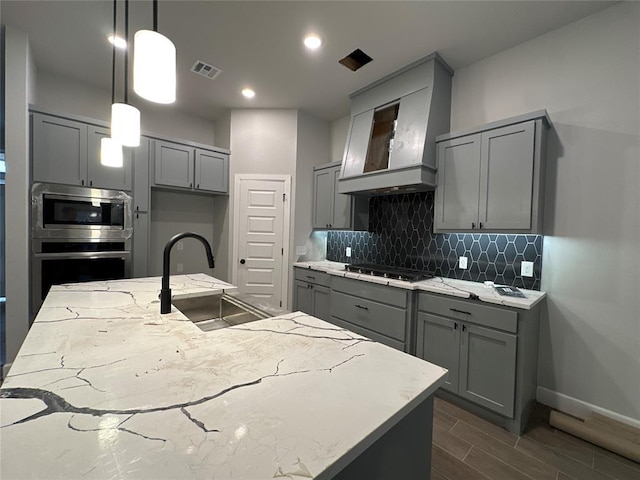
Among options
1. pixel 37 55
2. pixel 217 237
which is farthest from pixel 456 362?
pixel 37 55

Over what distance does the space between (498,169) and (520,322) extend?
120 cm

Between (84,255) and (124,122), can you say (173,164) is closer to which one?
(84,255)

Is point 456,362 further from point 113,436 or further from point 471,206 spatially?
point 113,436

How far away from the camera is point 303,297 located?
3.75 meters

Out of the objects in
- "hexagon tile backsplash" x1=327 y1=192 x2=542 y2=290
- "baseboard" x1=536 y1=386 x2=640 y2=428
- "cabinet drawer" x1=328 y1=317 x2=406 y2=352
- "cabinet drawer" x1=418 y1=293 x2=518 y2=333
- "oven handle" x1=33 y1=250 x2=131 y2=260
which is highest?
"hexagon tile backsplash" x1=327 y1=192 x2=542 y2=290

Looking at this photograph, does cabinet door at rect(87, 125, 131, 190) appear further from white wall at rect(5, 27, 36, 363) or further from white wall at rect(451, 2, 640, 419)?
white wall at rect(451, 2, 640, 419)

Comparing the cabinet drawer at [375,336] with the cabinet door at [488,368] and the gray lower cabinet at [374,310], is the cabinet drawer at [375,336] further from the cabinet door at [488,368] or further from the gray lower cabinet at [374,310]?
the cabinet door at [488,368]

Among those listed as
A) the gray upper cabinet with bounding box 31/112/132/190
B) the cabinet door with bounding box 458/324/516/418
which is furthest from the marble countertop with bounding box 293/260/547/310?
the gray upper cabinet with bounding box 31/112/132/190

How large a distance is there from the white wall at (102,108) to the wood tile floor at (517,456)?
425cm

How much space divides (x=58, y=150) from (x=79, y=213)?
2.12ft

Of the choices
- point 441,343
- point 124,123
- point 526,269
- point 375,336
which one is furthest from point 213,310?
point 526,269

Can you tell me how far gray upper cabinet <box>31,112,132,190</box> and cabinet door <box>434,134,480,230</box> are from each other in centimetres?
345

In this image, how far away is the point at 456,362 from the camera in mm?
2250

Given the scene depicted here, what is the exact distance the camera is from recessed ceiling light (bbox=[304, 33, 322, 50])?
2480mm
